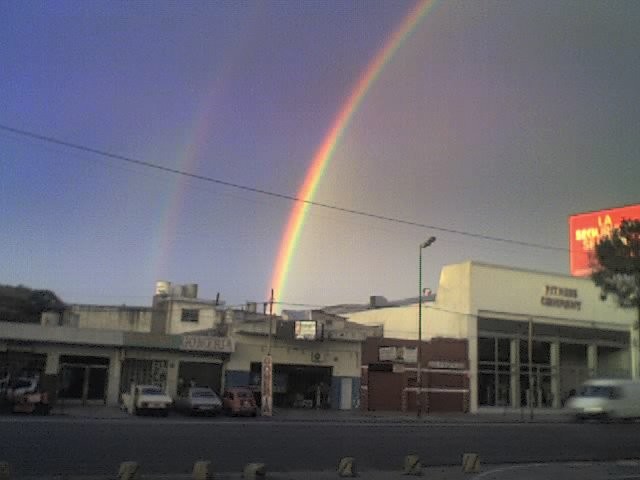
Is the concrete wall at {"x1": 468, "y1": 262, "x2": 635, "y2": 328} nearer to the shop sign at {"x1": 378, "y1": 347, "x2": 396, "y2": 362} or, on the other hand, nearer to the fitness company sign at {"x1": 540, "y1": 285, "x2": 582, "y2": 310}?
the fitness company sign at {"x1": 540, "y1": 285, "x2": 582, "y2": 310}

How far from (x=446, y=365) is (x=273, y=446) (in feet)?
108

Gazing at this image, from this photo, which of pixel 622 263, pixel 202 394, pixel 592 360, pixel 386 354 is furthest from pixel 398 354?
pixel 622 263

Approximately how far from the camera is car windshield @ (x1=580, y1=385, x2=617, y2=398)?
37.7 meters

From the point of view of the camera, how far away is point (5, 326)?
42.1 metres

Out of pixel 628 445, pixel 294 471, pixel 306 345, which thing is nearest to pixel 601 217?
pixel 306 345

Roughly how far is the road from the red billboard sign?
34910 mm

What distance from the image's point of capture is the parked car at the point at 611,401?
37312 millimetres

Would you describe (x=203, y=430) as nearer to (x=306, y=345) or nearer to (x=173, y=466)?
(x=173, y=466)

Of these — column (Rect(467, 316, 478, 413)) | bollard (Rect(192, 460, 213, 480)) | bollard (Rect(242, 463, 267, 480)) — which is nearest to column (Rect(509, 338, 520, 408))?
Answer: column (Rect(467, 316, 478, 413))

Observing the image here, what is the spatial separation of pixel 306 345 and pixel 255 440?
1134 inches

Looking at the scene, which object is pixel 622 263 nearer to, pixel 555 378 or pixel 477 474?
pixel 477 474

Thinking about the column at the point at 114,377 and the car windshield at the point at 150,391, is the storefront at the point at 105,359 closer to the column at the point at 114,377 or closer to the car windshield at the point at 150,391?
the column at the point at 114,377

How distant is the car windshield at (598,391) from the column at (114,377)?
28.0 metres

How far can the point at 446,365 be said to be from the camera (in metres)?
51.3
